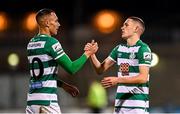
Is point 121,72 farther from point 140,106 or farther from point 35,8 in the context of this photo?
point 35,8

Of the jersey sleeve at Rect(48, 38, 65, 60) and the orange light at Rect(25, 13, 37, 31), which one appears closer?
the jersey sleeve at Rect(48, 38, 65, 60)

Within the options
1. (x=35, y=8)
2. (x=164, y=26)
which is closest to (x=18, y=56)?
(x=35, y=8)

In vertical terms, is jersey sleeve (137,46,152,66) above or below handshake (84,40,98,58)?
below

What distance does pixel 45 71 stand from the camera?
9.12 metres

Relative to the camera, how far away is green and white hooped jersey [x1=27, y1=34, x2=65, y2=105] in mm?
9117

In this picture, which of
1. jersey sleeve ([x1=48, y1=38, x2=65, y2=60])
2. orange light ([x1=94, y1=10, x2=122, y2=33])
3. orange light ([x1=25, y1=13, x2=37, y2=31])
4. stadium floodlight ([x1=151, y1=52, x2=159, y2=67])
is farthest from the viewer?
stadium floodlight ([x1=151, y1=52, x2=159, y2=67])

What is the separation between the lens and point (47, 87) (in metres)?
9.12

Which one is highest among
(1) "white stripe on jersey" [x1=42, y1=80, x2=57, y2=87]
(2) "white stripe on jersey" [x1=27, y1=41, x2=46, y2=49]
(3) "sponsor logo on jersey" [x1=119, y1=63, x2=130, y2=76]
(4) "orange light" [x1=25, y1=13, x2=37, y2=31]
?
(4) "orange light" [x1=25, y1=13, x2=37, y2=31]

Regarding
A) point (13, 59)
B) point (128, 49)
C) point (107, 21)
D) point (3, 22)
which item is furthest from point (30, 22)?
point (128, 49)

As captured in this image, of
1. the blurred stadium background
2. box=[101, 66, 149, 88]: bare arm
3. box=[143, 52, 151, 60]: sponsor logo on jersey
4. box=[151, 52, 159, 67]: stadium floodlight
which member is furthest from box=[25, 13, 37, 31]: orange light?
box=[101, 66, 149, 88]: bare arm

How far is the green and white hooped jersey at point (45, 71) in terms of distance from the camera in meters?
9.12

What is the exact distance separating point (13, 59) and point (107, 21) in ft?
15.0

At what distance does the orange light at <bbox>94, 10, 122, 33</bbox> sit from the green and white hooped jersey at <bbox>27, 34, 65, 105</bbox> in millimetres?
18091

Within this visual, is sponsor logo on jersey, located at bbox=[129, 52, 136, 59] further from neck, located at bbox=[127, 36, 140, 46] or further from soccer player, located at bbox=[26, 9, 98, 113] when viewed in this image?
soccer player, located at bbox=[26, 9, 98, 113]
